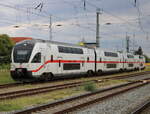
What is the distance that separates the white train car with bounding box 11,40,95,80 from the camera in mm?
19781

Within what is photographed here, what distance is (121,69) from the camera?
4003 cm

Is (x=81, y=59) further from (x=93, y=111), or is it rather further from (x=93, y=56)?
(x=93, y=111)

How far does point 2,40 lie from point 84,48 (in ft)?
127

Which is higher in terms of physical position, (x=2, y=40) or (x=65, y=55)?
(x=2, y=40)

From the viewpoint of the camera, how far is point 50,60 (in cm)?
2169

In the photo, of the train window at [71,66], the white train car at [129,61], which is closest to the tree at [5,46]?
the white train car at [129,61]

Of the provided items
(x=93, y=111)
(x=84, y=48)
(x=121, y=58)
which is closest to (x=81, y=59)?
(x=84, y=48)

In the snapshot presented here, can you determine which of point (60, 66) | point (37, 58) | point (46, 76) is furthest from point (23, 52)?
point (60, 66)

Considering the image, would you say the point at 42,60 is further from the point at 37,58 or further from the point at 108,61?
the point at 108,61

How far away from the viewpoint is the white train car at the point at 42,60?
1978 cm

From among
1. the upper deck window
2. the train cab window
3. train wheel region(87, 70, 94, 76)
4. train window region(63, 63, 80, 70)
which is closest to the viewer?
the train cab window

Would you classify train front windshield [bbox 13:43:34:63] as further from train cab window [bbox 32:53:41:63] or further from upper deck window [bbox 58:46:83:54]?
upper deck window [bbox 58:46:83:54]

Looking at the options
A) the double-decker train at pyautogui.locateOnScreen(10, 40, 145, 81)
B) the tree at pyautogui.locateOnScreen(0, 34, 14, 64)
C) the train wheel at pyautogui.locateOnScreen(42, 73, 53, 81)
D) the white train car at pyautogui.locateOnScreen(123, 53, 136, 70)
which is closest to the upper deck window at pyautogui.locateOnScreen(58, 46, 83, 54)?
the double-decker train at pyautogui.locateOnScreen(10, 40, 145, 81)

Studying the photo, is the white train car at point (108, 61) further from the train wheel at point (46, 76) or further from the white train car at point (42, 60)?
the train wheel at point (46, 76)
